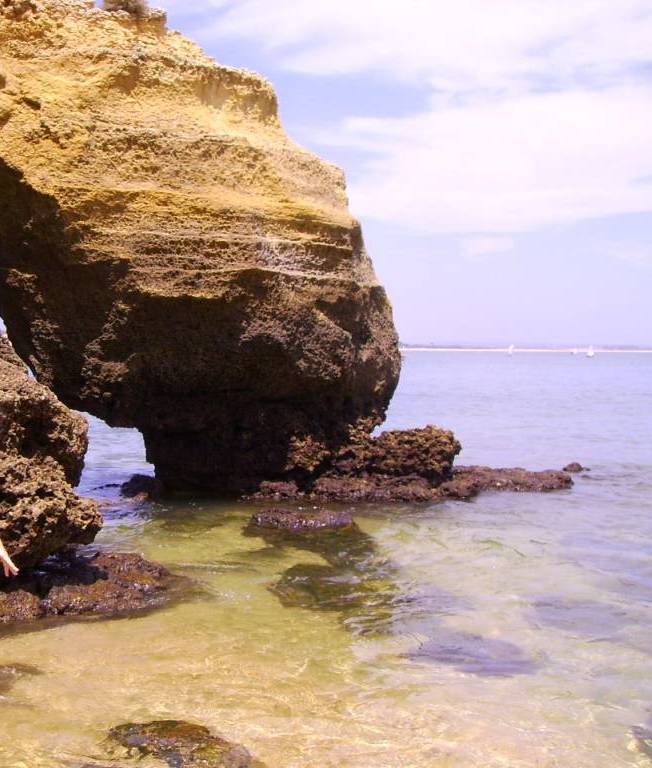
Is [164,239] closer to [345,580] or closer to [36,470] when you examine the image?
[36,470]

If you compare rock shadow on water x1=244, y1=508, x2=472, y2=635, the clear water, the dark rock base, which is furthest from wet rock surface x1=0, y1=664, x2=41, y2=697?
the dark rock base

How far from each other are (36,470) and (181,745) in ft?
8.87

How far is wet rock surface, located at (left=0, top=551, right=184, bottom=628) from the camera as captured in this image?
6.32 m

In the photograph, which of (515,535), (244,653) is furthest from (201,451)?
(244,653)

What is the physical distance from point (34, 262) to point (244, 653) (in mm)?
5407

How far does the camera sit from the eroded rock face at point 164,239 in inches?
367

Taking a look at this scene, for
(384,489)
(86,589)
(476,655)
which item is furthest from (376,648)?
(384,489)

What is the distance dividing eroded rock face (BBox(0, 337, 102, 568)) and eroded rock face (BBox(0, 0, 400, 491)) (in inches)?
111

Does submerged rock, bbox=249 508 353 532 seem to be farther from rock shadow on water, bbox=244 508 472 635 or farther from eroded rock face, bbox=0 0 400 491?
eroded rock face, bbox=0 0 400 491

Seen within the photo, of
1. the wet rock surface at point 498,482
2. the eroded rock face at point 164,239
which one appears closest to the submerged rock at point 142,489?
the eroded rock face at point 164,239

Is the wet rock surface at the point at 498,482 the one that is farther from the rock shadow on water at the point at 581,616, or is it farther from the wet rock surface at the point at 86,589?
the wet rock surface at the point at 86,589

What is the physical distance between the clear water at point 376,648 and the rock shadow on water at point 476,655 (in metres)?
0.02

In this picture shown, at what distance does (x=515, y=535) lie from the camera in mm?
9812

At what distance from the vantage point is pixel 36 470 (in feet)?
21.5
